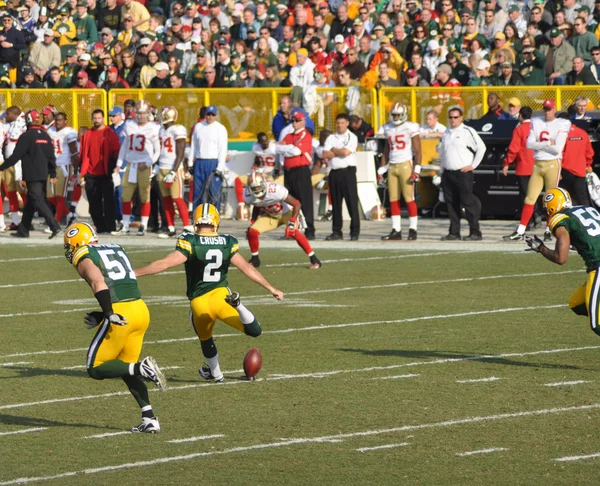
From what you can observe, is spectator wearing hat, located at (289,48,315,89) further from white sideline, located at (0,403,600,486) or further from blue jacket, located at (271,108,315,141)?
white sideline, located at (0,403,600,486)

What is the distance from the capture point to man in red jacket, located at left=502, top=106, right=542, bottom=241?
61.3ft

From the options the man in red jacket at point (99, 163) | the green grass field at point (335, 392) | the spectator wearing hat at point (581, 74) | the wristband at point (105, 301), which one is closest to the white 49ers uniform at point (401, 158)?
the green grass field at point (335, 392)

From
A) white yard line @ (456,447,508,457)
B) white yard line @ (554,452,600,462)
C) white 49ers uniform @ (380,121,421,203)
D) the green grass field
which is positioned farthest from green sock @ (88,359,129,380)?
white 49ers uniform @ (380,121,421,203)

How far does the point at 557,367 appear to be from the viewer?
33.8ft

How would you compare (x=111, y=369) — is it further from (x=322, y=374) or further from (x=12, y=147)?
(x=12, y=147)

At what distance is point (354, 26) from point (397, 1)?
0.88 m

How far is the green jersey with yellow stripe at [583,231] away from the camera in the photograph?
10.2 m

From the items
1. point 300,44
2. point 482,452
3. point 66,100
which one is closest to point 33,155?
point 66,100

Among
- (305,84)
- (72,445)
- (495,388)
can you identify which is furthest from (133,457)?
(305,84)

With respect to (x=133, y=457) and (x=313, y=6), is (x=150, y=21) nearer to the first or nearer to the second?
(x=313, y=6)

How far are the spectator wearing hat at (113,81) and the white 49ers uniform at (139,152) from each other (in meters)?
4.83

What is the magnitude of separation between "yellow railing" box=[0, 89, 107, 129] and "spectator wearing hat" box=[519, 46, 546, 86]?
24.5 ft

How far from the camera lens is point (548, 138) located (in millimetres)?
18031

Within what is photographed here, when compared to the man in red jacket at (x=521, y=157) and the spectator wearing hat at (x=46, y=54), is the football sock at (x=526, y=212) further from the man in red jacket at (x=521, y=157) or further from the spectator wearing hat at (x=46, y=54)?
the spectator wearing hat at (x=46, y=54)
